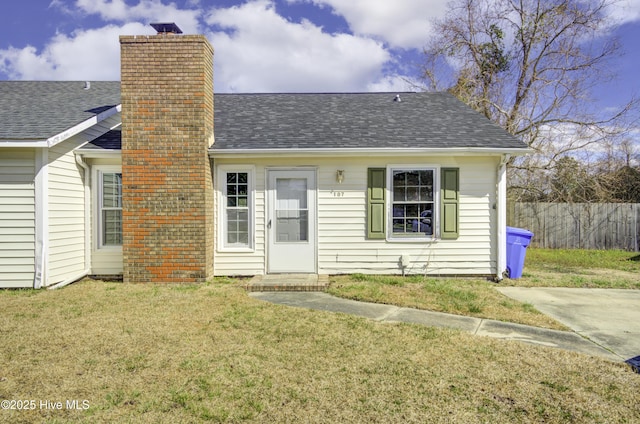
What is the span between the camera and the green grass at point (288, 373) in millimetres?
3057

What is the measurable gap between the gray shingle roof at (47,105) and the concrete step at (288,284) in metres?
4.24

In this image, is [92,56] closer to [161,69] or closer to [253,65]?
[253,65]

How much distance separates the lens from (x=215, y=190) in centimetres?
841

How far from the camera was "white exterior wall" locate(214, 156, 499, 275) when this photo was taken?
27.8 ft

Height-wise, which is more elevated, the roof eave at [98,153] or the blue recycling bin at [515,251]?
the roof eave at [98,153]

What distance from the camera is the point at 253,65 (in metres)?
18.8

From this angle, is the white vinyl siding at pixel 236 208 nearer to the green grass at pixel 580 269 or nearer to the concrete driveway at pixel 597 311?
the concrete driveway at pixel 597 311

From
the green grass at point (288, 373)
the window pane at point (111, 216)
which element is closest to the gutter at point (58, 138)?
the window pane at point (111, 216)

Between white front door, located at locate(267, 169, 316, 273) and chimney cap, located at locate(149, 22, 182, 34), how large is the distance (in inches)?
131

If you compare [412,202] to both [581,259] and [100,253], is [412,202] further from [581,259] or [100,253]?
[581,259]

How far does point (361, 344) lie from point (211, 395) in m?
1.72

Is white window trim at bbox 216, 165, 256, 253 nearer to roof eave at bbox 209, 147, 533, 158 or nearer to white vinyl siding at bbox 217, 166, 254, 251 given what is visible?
white vinyl siding at bbox 217, 166, 254, 251

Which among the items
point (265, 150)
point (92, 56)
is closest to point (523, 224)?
point (265, 150)

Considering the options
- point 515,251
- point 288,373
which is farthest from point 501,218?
point 288,373
